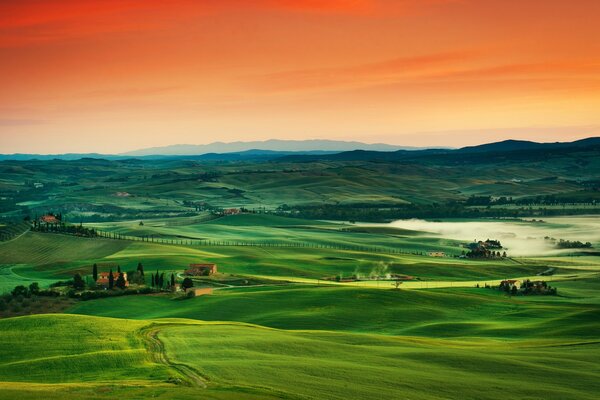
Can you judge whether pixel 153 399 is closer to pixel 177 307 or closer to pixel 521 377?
pixel 521 377

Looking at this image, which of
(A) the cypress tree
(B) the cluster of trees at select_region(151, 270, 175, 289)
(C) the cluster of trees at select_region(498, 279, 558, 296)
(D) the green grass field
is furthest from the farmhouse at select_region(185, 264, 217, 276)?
(C) the cluster of trees at select_region(498, 279, 558, 296)

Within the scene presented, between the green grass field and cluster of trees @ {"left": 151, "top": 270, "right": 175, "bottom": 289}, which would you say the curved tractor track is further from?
cluster of trees @ {"left": 151, "top": 270, "right": 175, "bottom": 289}

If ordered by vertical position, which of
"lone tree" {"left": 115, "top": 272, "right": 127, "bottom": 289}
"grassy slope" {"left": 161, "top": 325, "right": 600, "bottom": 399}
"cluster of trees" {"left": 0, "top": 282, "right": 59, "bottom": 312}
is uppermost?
"grassy slope" {"left": 161, "top": 325, "right": 600, "bottom": 399}

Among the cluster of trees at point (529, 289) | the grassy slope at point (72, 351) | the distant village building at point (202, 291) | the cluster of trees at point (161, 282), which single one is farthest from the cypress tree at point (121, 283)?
the cluster of trees at point (529, 289)

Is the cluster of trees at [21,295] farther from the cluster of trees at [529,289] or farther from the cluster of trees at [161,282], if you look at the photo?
the cluster of trees at [529,289]

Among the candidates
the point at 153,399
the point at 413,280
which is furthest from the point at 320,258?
the point at 153,399

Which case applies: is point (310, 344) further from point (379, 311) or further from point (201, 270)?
point (201, 270)
